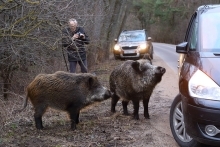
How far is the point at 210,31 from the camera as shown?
572 cm

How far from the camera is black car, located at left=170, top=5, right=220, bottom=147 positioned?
4.61 meters

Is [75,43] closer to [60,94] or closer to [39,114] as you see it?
[60,94]

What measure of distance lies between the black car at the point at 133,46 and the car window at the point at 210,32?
15149 mm

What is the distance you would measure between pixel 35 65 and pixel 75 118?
3.66m

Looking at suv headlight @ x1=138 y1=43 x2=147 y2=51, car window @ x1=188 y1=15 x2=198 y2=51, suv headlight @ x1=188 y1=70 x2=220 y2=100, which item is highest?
car window @ x1=188 y1=15 x2=198 y2=51

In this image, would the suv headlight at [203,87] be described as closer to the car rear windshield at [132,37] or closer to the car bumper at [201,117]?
the car bumper at [201,117]

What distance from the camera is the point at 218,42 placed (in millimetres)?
5535

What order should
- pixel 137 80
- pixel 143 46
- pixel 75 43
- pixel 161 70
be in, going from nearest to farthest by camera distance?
pixel 161 70
pixel 137 80
pixel 75 43
pixel 143 46

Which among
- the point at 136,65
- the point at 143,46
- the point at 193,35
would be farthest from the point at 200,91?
the point at 143,46

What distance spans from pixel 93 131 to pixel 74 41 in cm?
301

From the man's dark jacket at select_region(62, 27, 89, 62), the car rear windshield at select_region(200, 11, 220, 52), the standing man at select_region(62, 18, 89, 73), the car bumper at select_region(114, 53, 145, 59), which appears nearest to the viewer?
the car rear windshield at select_region(200, 11, 220, 52)

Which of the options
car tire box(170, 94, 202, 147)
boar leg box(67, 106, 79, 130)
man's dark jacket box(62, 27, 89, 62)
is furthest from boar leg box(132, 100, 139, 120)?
man's dark jacket box(62, 27, 89, 62)

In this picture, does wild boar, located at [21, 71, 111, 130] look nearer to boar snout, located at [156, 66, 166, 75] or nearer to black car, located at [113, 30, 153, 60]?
boar snout, located at [156, 66, 166, 75]

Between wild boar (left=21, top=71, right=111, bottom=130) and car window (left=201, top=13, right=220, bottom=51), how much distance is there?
236 cm
